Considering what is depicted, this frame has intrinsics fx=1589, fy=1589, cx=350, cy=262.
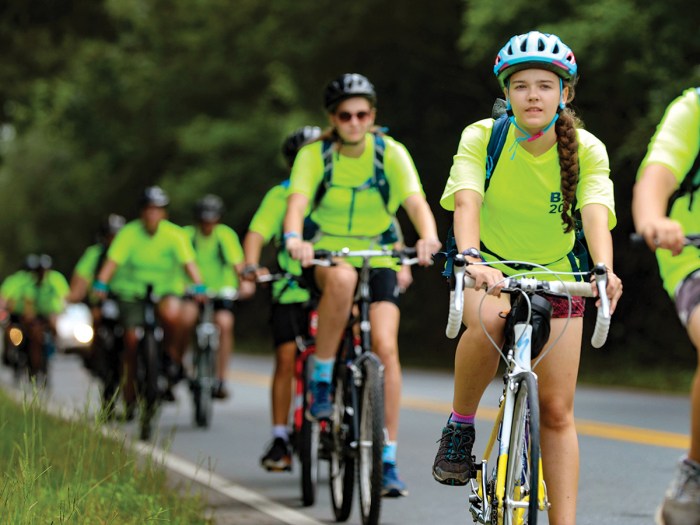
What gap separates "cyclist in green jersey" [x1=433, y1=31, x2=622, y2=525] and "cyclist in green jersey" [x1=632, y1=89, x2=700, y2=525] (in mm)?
858

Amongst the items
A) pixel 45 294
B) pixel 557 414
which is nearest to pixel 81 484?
pixel 557 414

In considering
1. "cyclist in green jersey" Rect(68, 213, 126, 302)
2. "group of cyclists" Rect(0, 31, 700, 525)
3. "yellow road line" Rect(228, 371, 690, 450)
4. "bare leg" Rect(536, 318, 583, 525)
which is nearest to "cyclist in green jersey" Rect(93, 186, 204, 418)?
"cyclist in green jersey" Rect(68, 213, 126, 302)

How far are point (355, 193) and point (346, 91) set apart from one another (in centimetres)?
54

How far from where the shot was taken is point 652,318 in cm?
2283

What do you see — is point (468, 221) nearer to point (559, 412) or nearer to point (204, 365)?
point (559, 412)

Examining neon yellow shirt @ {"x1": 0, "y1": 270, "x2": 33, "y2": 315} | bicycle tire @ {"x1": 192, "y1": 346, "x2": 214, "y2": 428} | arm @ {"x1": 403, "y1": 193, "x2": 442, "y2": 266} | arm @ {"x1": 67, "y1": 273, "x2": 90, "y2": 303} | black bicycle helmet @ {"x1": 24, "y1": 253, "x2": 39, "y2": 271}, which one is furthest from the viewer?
neon yellow shirt @ {"x1": 0, "y1": 270, "x2": 33, "y2": 315}

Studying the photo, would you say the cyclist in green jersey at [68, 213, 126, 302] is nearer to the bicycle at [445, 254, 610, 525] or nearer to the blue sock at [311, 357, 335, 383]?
the blue sock at [311, 357, 335, 383]

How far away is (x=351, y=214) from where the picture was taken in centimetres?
834

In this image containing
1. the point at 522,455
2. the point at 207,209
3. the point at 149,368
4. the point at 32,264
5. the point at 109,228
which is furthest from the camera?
the point at 32,264

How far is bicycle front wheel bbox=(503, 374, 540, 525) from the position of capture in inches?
196

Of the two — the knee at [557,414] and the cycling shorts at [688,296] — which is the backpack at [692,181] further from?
the knee at [557,414]

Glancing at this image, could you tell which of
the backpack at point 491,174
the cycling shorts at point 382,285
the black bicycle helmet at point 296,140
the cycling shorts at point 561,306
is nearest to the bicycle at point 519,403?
the cycling shorts at point 561,306

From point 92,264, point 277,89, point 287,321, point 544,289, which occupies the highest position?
point 277,89

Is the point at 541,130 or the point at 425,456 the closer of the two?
the point at 541,130
